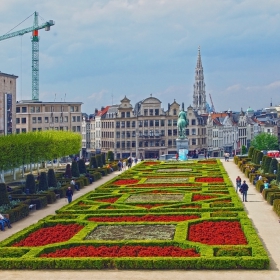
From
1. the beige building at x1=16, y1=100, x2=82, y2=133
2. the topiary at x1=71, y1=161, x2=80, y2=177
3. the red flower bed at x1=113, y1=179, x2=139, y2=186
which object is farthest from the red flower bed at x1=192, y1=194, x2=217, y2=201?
the beige building at x1=16, y1=100, x2=82, y2=133

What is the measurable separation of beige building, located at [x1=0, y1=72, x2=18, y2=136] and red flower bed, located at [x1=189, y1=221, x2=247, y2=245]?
63.7 meters

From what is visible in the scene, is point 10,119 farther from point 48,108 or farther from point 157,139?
point 157,139

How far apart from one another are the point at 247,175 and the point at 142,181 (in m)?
12.1

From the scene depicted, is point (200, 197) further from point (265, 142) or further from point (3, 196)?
point (265, 142)

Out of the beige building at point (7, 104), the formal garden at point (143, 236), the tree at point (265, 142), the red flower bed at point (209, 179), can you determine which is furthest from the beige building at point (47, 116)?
the formal garden at point (143, 236)

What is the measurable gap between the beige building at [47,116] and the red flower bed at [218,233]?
95530 mm

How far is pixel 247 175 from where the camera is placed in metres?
61.0

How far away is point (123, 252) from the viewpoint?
24656 mm

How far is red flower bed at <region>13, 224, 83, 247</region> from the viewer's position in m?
27.3

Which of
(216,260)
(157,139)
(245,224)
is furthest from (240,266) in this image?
(157,139)

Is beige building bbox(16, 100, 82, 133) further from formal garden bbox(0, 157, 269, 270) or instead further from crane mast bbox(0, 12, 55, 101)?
formal garden bbox(0, 157, 269, 270)

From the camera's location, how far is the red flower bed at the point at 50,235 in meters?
27.3

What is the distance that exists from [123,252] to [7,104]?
71494 mm

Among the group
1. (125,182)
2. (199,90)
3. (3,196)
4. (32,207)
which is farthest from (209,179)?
(199,90)
